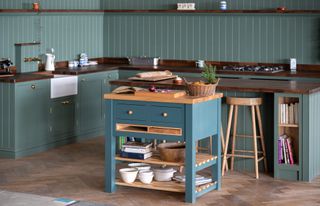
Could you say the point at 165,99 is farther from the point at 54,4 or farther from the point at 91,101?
the point at 54,4

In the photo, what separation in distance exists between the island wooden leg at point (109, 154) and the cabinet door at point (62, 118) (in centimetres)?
237

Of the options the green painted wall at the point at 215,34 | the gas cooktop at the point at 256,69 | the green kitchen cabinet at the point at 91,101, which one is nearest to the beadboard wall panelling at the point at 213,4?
the green painted wall at the point at 215,34

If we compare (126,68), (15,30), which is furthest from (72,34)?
(15,30)

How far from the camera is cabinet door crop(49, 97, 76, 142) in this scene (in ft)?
30.0

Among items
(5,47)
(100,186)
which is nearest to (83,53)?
(5,47)

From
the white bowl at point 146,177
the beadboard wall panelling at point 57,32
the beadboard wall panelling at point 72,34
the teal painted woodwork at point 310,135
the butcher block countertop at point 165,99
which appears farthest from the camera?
the beadboard wall panelling at point 72,34

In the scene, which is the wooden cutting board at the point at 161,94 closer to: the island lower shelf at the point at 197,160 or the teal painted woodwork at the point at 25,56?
the island lower shelf at the point at 197,160

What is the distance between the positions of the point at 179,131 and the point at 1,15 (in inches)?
141

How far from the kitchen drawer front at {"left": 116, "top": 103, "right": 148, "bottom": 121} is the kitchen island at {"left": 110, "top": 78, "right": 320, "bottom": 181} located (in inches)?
43.2

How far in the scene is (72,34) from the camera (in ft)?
34.6

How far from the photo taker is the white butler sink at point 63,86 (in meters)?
9.11

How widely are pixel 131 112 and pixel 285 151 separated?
5.96 ft

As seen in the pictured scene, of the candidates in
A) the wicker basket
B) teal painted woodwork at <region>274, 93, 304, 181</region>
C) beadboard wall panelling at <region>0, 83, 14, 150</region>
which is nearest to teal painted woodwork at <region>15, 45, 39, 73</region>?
beadboard wall panelling at <region>0, 83, 14, 150</region>

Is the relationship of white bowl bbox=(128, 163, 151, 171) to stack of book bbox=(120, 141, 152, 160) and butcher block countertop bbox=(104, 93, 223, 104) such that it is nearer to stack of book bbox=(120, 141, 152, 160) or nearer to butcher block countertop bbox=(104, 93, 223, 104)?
stack of book bbox=(120, 141, 152, 160)
